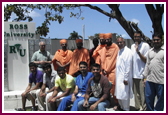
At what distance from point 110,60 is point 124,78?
60cm

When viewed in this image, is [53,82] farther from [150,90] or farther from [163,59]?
[163,59]

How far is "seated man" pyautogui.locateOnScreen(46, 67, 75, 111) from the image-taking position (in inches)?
161

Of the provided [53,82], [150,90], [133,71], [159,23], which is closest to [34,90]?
[53,82]

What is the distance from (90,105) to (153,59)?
145 centimetres

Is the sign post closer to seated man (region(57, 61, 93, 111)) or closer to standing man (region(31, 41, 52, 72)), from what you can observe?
standing man (region(31, 41, 52, 72))

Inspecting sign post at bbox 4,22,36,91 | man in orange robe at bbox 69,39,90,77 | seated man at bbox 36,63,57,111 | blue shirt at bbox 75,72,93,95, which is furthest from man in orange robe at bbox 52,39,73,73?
sign post at bbox 4,22,36,91

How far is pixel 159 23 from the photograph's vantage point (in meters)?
9.14

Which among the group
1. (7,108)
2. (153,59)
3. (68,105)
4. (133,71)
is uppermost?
(153,59)

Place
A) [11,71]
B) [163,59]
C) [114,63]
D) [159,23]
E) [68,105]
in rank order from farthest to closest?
[159,23], [11,71], [114,63], [68,105], [163,59]

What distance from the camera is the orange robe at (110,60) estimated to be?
14.2 feet

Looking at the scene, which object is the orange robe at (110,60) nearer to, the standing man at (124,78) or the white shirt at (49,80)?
the standing man at (124,78)

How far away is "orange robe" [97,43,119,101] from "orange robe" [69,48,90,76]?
517mm

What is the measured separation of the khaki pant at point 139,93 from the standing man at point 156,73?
416 mm

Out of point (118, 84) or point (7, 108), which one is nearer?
point (118, 84)
